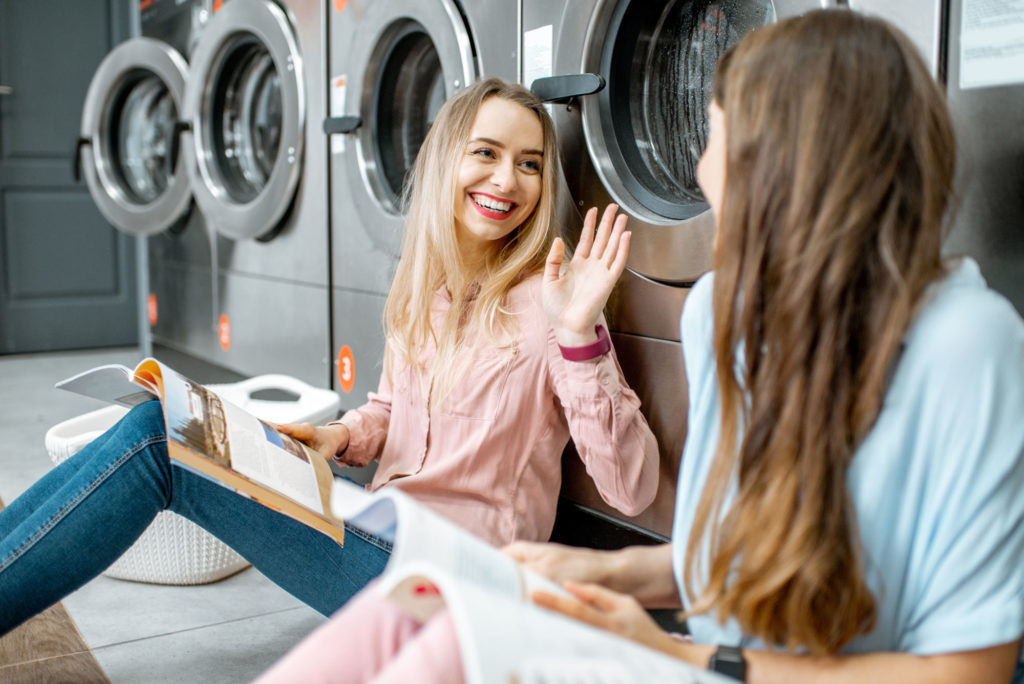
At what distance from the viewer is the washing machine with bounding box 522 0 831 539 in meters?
1.26

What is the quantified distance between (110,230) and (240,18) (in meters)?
1.87

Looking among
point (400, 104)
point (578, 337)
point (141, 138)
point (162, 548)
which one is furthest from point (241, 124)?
point (578, 337)

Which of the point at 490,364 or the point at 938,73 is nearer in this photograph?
the point at 938,73

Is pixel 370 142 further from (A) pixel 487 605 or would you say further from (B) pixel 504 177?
(A) pixel 487 605

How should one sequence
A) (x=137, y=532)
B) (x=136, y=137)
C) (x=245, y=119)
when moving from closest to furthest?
1. (x=137, y=532)
2. (x=245, y=119)
3. (x=136, y=137)

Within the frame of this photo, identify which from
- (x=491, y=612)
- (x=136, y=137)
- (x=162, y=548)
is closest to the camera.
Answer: (x=491, y=612)

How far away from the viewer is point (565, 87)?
4.42 feet

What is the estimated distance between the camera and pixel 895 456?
629 millimetres

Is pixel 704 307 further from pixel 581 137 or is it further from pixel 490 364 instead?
pixel 581 137

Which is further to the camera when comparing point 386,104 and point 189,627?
point 386,104

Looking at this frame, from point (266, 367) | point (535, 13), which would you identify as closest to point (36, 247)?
point (266, 367)

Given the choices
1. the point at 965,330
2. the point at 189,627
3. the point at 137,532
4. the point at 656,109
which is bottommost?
the point at 189,627

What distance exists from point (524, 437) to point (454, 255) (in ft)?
0.90

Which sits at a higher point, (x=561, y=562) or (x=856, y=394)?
(x=856, y=394)
